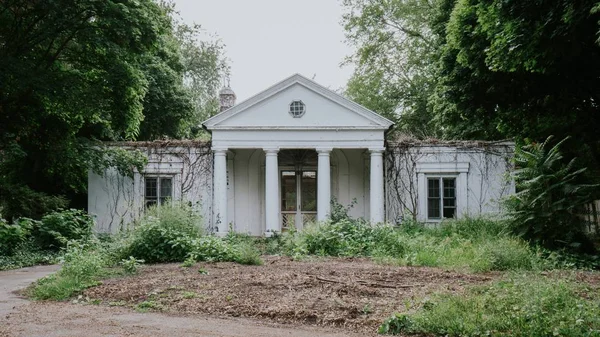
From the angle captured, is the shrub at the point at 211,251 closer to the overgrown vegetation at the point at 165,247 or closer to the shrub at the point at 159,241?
the overgrown vegetation at the point at 165,247

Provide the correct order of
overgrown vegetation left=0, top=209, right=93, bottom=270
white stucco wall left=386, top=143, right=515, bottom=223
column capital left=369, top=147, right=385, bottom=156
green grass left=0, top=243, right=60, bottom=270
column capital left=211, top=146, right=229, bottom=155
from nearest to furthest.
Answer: green grass left=0, top=243, right=60, bottom=270
overgrown vegetation left=0, top=209, right=93, bottom=270
column capital left=369, top=147, right=385, bottom=156
column capital left=211, top=146, right=229, bottom=155
white stucco wall left=386, top=143, right=515, bottom=223

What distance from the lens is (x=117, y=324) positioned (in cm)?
639

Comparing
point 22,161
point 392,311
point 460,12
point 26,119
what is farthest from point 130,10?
point 392,311

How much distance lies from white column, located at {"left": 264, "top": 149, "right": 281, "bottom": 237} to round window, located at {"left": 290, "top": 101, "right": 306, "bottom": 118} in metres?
1.45

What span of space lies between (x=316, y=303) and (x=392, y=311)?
1080mm

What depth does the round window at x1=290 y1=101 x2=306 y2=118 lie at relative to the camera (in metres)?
18.6

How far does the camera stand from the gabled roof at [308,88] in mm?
18375

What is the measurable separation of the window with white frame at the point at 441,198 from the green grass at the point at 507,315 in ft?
41.2

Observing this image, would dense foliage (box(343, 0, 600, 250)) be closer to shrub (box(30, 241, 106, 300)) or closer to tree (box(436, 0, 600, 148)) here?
tree (box(436, 0, 600, 148))

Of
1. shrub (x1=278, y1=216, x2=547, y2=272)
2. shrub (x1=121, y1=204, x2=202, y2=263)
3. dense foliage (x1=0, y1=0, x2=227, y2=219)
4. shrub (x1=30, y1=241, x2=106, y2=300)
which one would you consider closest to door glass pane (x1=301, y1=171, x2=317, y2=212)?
shrub (x1=278, y1=216, x2=547, y2=272)

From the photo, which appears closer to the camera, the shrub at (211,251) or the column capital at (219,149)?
the shrub at (211,251)

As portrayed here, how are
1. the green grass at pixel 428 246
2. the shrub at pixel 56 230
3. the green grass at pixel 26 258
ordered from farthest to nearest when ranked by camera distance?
1. the shrub at pixel 56 230
2. the green grass at pixel 26 258
3. the green grass at pixel 428 246

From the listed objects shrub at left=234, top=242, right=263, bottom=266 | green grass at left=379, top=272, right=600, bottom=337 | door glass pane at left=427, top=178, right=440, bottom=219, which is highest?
door glass pane at left=427, top=178, right=440, bottom=219

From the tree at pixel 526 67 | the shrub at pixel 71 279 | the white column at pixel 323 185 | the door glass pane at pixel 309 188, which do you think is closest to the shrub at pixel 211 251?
the shrub at pixel 71 279
